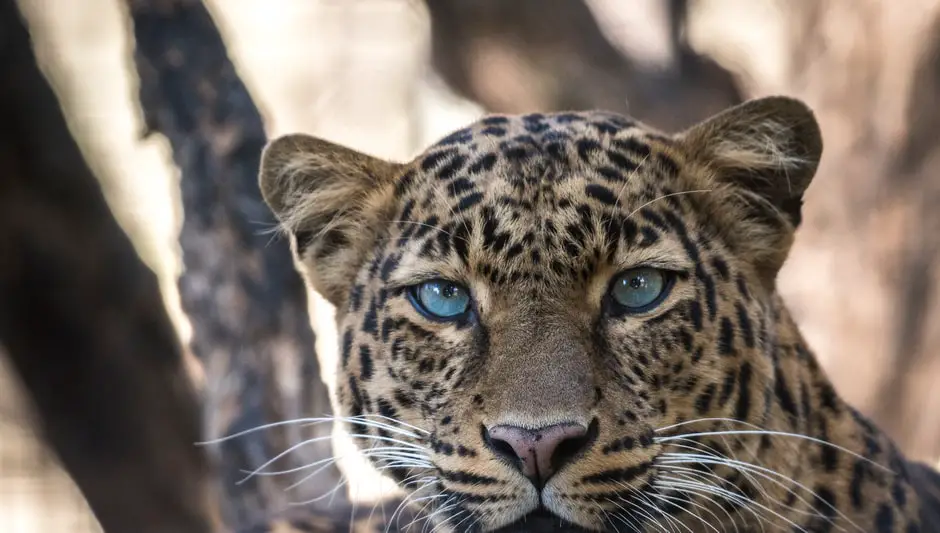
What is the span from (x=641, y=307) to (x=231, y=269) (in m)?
2.23

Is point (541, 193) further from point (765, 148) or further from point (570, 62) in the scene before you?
point (570, 62)

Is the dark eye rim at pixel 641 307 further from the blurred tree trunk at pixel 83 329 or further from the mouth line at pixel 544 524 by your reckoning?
the blurred tree trunk at pixel 83 329

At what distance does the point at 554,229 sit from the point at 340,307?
935 mm

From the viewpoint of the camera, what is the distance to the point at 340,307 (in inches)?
136

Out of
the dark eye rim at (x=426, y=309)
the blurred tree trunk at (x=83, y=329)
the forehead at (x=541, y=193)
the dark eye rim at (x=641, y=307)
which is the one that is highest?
the forehead at (x=541, y=193)

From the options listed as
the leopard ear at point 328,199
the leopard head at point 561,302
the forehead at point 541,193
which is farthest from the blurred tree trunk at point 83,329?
the forehead at point 541,193

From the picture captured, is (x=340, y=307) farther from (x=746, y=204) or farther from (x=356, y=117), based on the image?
(x=356, y=117)

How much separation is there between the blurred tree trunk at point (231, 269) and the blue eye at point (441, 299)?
4.75 ft

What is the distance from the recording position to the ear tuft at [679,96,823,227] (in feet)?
10.0

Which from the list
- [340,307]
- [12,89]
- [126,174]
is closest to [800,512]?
[340,307]

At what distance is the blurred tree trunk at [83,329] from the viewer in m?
5.36

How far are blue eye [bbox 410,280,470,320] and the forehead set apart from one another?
0.26ft

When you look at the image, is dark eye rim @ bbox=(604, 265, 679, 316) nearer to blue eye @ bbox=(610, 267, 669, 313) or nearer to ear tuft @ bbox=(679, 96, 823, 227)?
blue eye @ bbox=(610, 267, 669, 313)

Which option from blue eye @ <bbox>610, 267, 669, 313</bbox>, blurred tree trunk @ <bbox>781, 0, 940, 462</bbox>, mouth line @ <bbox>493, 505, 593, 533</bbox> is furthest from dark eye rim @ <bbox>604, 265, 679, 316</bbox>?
blurred tree trunk @ <bbox>781, 0, 940, 462</bbox>
